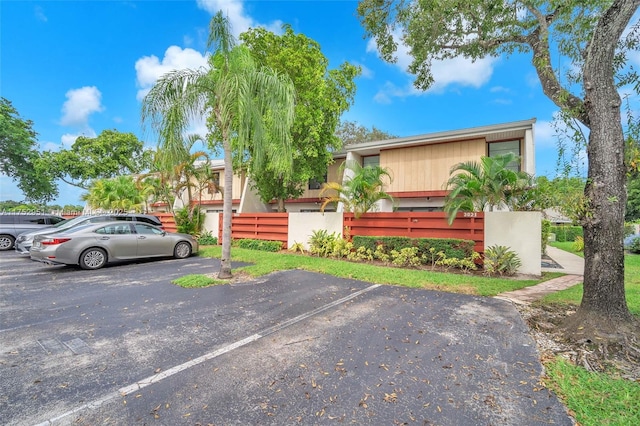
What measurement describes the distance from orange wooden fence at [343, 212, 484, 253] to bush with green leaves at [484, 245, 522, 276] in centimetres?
43

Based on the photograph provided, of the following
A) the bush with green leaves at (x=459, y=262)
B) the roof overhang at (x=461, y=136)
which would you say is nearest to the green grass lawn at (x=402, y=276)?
the bush with green leaves at (x=459, y=262)

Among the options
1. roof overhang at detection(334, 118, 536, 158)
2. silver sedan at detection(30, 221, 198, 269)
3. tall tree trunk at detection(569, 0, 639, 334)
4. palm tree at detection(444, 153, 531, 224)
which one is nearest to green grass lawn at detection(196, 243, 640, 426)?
tall tree trunk at detection(569, 0, 639, 334)

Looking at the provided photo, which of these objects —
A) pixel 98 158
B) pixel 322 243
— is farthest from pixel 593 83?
pixel 98 158

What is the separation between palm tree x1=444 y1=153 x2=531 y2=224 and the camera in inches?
295

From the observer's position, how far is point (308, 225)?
10.9 m

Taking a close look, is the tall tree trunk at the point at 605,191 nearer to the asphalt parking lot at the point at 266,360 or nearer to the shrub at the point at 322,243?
the asphalt parking lot at the point at 266,360

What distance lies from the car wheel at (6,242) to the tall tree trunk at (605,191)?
61.8ft

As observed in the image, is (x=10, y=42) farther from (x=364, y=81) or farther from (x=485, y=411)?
(x=485, y=411)

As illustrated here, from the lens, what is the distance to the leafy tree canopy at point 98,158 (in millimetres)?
23375

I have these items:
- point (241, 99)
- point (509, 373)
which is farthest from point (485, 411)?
point (241, 99)

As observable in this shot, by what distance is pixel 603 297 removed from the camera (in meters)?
3.60

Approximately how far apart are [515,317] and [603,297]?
1.07 meters

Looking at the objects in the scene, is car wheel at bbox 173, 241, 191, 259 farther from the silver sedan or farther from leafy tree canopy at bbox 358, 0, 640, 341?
leafy tree canopy at bbox 358, 0, 640, 341

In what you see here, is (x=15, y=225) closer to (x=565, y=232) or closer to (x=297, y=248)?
(x=297, y=248)
